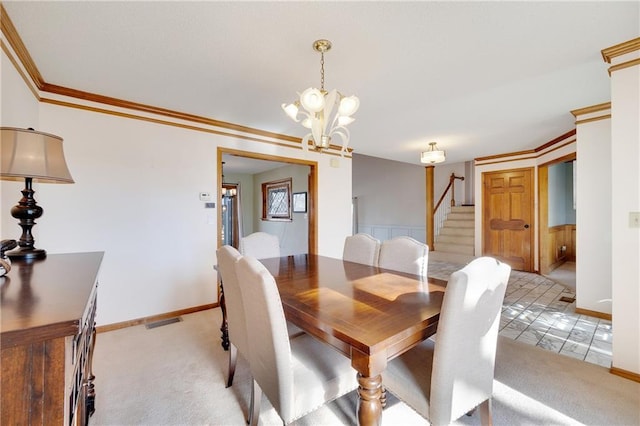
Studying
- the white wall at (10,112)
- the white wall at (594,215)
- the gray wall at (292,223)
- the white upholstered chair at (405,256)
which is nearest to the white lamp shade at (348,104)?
the white upholstered chair at (405,256)

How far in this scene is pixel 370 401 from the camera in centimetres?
107

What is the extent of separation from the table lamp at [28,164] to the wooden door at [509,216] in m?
6.17

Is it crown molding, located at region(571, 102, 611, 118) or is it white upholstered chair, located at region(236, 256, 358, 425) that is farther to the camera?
crown molding, located at region(571, 102, 611, 118)

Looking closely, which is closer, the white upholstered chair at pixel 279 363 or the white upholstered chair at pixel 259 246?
the white upholstered chair at pixel 279 363

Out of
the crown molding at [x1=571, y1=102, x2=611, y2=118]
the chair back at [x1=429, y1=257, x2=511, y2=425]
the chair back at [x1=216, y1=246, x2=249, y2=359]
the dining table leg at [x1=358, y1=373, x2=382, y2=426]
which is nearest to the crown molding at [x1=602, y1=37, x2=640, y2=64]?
the crown molding at [x1=571, y1=102, x2=611, y2=118]

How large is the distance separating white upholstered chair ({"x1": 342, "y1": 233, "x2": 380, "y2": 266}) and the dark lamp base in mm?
2179

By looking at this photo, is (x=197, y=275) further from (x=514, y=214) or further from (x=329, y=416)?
(x=514, y=214)

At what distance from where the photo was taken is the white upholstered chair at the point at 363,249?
2555 mm

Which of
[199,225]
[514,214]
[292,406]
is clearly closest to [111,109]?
[199,225]

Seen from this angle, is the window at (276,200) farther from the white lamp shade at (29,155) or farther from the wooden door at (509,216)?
the white lamp shade at (29,155)

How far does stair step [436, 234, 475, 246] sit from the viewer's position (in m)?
6.18

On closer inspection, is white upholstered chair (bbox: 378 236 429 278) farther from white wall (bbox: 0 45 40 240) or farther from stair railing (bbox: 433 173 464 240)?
stair railing (bbox: 433 173 464 240)

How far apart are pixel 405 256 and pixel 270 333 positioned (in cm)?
146

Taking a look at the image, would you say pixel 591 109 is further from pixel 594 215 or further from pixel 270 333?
pixel 270 333
